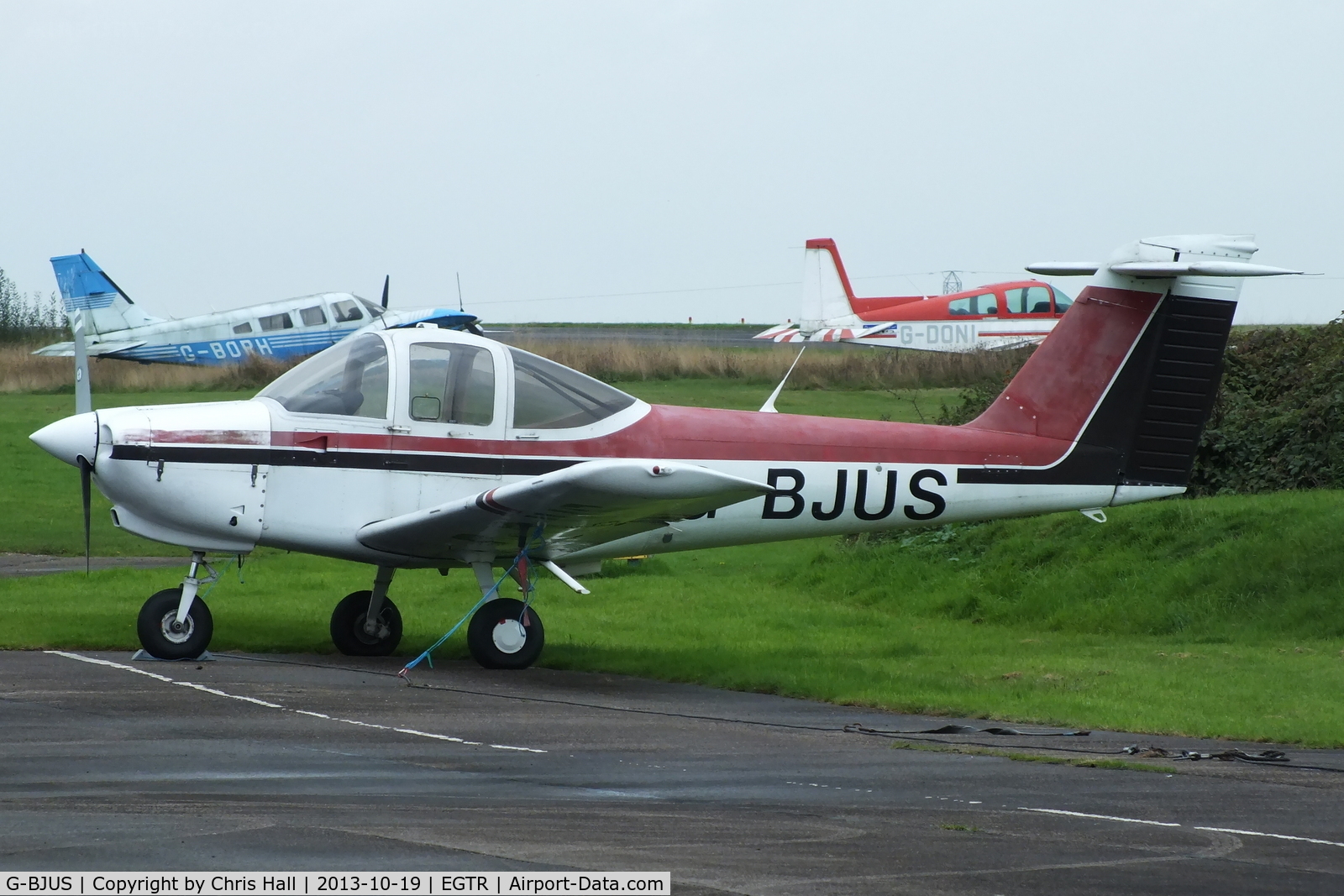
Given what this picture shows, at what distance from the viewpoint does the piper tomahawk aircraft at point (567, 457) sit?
1091 centimetres

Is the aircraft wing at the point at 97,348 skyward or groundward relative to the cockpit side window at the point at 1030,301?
groundward

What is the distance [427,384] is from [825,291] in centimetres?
2886

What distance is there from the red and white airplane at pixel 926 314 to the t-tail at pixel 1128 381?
2323 cm

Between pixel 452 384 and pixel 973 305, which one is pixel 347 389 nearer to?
pixel 452 384

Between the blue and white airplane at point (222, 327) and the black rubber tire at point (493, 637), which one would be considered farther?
the blue and white airplane at point (222, 327)

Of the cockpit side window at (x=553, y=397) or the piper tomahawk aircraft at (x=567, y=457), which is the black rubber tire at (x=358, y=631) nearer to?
the piper tomahawk aircraft at (x=567, y=457)

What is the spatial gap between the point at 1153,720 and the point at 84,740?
6142mm

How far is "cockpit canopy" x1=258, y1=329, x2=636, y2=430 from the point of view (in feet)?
37.3

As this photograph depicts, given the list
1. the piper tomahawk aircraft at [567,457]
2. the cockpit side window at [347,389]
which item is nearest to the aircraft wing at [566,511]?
the piper tomahawk aircraft at [567,457]

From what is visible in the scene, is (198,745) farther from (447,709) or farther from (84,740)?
(447,709)

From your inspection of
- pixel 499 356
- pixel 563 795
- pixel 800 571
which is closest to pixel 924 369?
pixel 800 571

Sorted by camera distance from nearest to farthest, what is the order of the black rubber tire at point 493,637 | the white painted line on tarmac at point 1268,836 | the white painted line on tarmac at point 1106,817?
the white painted line on tarmac at point 1268,836, the white painted line on tarmac at point 1106,817, the black rubber tire at point 493,637

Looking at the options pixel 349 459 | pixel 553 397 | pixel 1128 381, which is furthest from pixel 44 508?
pixel 1128 381

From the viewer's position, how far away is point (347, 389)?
1138 centimetres
